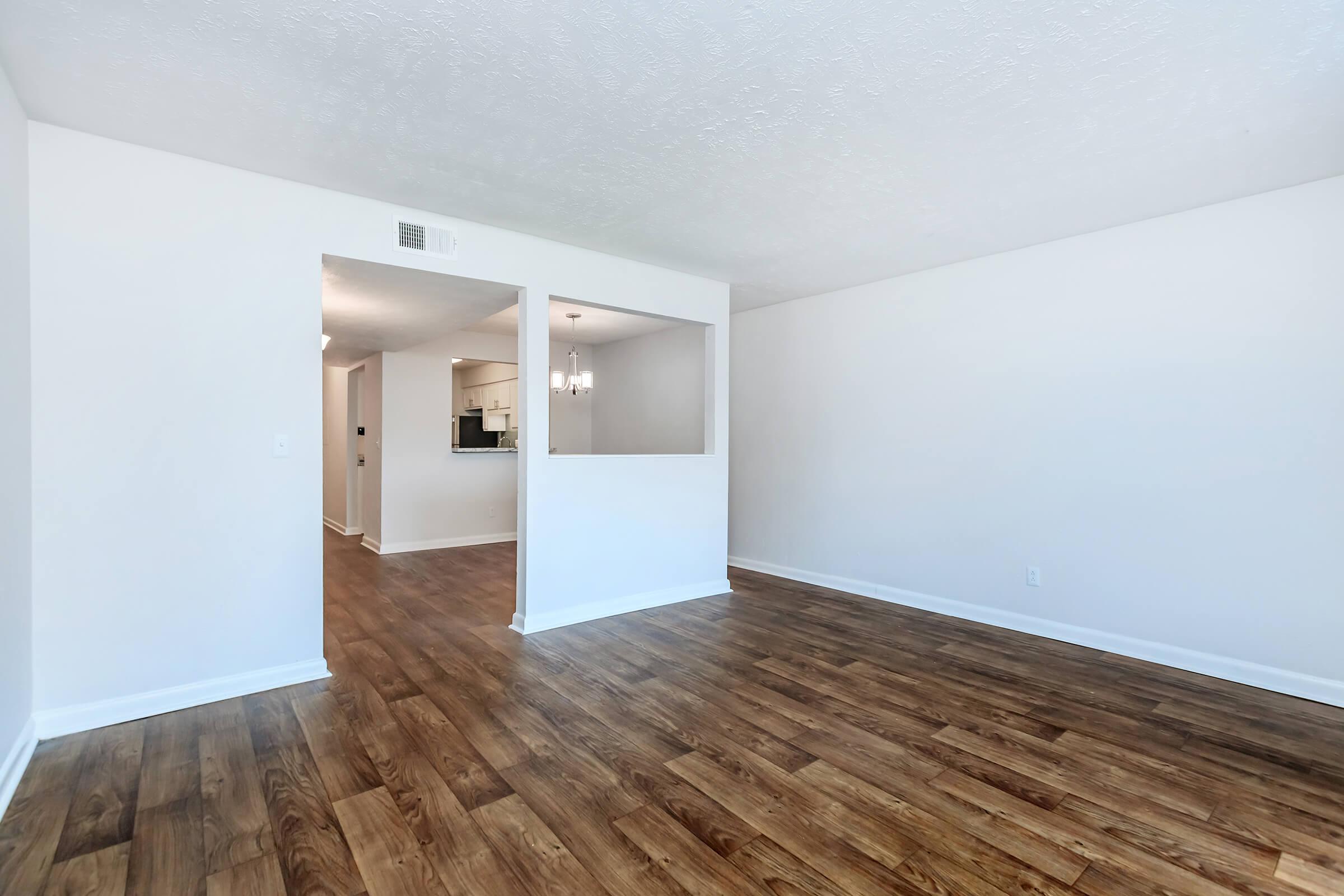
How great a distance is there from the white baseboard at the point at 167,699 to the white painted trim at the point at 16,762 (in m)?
0.07

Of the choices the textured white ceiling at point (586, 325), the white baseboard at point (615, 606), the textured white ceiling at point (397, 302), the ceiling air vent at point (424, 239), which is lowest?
the white baseboard at point (615, 606)

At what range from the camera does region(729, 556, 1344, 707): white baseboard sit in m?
2.95

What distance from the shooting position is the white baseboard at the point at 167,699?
8.00 ft

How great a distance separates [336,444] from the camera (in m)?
8.46

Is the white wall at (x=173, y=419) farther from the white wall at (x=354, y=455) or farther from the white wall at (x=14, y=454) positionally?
the white wall at (x=354, y=455)

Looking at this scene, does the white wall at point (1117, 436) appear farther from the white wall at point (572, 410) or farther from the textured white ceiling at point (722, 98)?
the white wall at point (572, 410)

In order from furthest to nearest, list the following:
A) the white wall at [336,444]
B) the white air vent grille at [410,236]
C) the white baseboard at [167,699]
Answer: the white wall at [336,444] → the white air vent grille at [410,236] → the white baseboard at [167,699]

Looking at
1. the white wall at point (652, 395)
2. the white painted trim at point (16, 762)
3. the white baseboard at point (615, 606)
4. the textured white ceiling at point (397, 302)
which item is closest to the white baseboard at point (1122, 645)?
the white baseboard at point (615, 606)

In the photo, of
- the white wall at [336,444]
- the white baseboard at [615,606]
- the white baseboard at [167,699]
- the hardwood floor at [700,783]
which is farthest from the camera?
the white wall at [336,444]

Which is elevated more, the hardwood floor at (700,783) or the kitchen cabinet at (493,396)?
the kitchen cabinet at (493,396)

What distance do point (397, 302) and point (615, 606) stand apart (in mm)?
2578

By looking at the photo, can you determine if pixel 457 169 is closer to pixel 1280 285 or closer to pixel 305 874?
pixel 305 874

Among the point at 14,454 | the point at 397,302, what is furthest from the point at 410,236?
the point at 14,454

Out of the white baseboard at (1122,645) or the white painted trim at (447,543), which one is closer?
the white baseboard at (1122,645)
